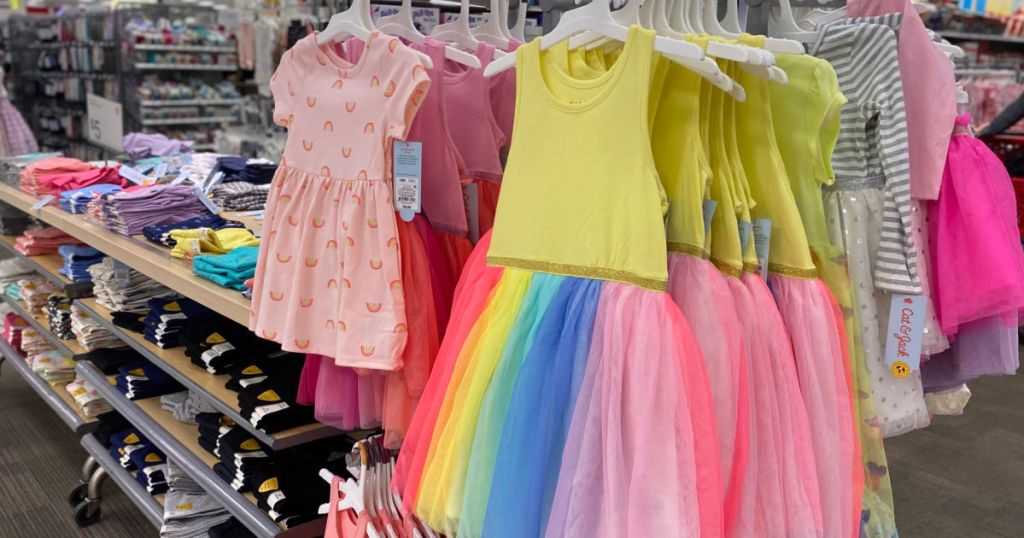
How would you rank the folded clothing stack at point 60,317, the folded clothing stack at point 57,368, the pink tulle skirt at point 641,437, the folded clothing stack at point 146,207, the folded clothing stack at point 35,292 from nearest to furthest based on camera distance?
the pink tulle skirt at point 641,437
the folded clothing stack at point 146,207
the folded clothing stack at point 60,317
the folded clothing stack at point 57,368
the folded clothing stack at point 35,292

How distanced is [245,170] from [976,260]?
105 inches

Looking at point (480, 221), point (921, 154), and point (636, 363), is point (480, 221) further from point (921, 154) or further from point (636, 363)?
point (921, 154)

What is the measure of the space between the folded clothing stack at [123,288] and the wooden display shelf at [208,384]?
0.06 m

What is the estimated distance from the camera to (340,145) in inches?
64.3

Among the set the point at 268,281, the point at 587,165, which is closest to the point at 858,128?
the point at 587,165

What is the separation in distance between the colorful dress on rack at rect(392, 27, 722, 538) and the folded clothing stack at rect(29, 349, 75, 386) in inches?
110

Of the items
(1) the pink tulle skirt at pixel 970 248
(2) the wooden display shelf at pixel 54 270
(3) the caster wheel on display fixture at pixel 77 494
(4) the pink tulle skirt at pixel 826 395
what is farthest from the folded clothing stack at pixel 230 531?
(1) the pink tulle skirt at pixel 970 248

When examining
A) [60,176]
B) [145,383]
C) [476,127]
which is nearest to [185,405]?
[145,383]

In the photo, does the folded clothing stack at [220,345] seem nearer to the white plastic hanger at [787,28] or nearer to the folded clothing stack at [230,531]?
the folded clothing stack at [230,531]

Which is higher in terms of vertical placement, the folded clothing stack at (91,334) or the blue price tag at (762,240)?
the blue price tag at (762,240)

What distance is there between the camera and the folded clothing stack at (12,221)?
3.98m

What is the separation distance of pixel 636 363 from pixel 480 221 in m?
0.80

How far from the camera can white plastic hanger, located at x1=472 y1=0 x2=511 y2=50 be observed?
6.17 ft

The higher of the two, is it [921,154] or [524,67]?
[524,67]
